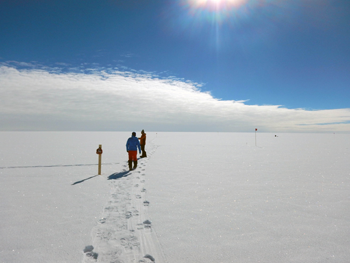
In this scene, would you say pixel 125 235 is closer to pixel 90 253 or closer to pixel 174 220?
pixel 90 253

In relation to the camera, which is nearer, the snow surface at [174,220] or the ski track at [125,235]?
the ski track at [125,235]

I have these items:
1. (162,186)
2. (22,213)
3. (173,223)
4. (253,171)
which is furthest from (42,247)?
(253,171)

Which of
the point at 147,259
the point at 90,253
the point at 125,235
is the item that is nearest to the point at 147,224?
the point at 125,235

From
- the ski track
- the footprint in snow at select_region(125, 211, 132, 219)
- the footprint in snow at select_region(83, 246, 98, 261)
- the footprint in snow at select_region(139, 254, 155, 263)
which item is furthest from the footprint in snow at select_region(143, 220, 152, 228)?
the footprint in snow at select_region(83, 246, 98, 261)

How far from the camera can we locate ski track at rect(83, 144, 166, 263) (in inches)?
123

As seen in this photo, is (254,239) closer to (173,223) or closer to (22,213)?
(173,223)

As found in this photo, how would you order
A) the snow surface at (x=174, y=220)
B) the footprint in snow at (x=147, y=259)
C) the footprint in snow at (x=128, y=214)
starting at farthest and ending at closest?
1. the footprint in snow at (x=128, y=214)
2. the snow surface at (x=174, y=220)
3. the footprint in snow at (x=147, y=259)

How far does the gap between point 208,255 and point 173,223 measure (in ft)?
3.95

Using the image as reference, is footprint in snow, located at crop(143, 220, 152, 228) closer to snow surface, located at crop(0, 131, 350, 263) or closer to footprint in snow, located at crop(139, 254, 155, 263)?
snow surface, located at crop(0, 131, 350, 263)

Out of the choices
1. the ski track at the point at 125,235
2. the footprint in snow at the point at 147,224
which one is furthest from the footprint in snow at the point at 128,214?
the footprint in snow at the point at 147,224

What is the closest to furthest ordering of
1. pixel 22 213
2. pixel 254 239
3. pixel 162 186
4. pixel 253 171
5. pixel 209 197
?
pixel 254 239, pixel 22 213, pixel 209 197, pixel 162 186, pixel 253 171

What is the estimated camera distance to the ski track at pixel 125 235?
123 inches

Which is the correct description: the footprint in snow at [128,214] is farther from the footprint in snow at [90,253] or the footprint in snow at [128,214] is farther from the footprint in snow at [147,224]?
the footprint in snow at [90,253]

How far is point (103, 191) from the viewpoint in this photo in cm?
649
